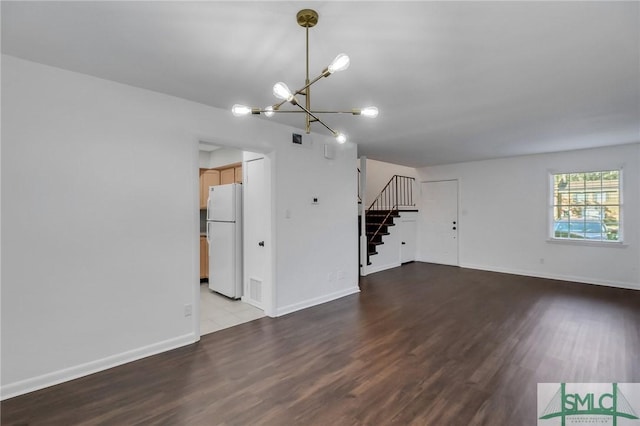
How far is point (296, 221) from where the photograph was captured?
13.2 ft

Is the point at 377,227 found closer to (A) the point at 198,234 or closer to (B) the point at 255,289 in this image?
(B) the point at 255,289

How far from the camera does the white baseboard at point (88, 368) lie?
85.9 inches

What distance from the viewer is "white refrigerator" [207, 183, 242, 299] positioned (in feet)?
14.6

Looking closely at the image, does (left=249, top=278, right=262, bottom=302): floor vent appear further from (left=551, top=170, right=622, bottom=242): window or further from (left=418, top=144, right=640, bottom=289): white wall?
(left=551, top=170, right=622, bottom=242): window

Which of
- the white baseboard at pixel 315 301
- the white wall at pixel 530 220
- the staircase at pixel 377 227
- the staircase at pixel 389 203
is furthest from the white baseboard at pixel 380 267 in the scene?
the white wall at pixel 530 220

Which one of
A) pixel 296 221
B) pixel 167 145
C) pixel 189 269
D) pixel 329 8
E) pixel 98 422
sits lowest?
pixel 98 422

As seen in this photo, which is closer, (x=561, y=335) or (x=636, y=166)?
(x=561, y=335)

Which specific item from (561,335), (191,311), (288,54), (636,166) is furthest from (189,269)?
(636,166)

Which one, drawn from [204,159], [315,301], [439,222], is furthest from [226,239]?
[439,222]

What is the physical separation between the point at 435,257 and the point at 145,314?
6573 millimetres

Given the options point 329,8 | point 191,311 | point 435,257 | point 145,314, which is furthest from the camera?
point 435,257

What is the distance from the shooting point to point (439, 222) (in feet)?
24.3

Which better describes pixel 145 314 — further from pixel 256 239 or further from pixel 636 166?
pixel 636 166

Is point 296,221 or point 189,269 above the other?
point 296,221
